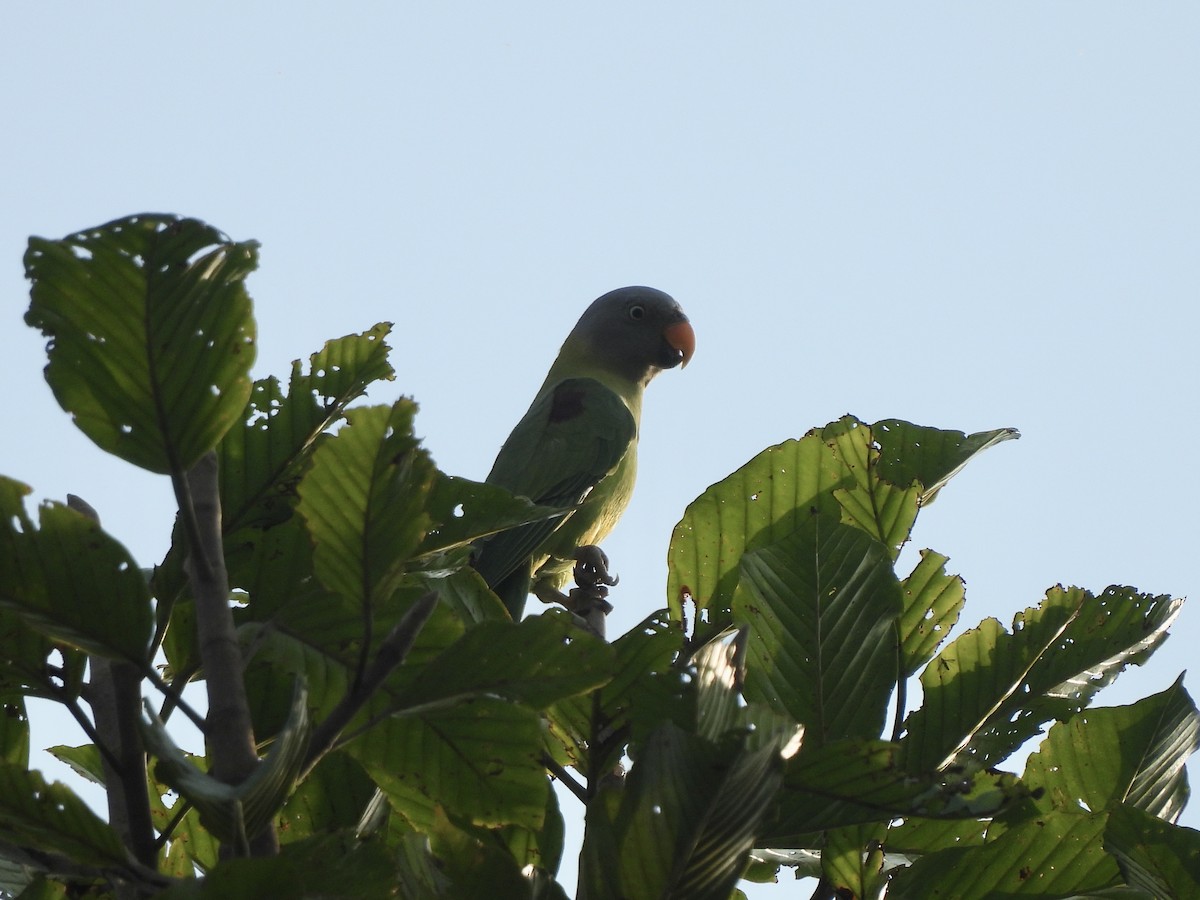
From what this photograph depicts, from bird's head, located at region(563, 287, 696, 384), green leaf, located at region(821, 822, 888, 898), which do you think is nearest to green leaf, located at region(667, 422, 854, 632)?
green leaf, located at region(821, 822, 888, 898)

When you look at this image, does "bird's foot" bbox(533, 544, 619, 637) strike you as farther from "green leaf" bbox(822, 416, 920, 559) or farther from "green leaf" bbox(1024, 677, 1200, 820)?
"green leaf" bbox(1024, 677, 1200, 820)

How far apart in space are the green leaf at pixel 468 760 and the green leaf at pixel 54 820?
1.00ft

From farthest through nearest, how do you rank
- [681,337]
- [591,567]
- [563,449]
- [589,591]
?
[681,337] < [563,449] < [591,567] < [589,591]

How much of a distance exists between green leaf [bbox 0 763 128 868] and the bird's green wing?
3.10 m

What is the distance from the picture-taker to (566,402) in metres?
4.78

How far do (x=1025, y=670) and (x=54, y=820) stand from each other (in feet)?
3.42

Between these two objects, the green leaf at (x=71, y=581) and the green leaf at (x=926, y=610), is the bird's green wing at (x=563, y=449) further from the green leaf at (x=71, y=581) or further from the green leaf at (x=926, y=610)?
the green leaf at (x=71, y=581)

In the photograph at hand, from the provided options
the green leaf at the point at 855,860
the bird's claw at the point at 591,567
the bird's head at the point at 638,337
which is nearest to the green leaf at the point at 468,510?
the green leaf at the point at 855,860

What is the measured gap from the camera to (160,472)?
1.03 m

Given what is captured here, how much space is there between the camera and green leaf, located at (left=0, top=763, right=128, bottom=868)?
3.13 ft

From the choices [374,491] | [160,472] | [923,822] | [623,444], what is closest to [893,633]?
[923,822]

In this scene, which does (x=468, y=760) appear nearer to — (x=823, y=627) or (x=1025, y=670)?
(x=823, y=627)

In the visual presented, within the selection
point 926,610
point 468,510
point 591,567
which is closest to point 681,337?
point 591,567

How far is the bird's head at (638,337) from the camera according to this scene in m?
5.36
